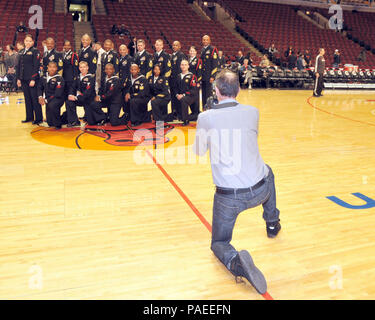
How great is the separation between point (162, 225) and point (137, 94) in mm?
4208

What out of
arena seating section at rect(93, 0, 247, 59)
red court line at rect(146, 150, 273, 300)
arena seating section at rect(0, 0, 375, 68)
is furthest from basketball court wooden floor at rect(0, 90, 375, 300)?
arena seating section at rect(93, 0, 247, 59)

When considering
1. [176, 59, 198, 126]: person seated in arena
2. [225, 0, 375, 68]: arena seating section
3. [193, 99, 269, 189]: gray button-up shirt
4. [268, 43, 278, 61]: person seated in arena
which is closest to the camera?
[193, 99, 269, 189]: gray button-up shirt

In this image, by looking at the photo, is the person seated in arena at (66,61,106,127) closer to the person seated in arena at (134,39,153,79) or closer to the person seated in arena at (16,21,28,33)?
the person seated in arena at (134,39,153,79)

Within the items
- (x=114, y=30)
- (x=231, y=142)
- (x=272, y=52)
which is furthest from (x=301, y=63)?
(x=231, y=142)

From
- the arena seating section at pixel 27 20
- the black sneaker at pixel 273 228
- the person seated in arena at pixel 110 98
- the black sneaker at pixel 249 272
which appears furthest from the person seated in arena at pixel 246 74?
the black sneaker at pixel 249 272

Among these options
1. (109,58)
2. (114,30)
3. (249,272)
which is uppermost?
(114,30)

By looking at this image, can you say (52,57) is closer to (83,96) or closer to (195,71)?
(83,96)

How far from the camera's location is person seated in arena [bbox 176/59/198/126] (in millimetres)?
6824

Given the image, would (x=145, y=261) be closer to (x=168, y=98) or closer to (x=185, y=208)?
(x=185, y=208)

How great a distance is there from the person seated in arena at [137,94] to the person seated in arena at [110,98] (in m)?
0.23

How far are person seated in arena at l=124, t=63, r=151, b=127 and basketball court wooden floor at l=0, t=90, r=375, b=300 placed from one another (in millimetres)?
1474

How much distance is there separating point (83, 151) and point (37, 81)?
240 cm

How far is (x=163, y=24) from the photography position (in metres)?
17.7
